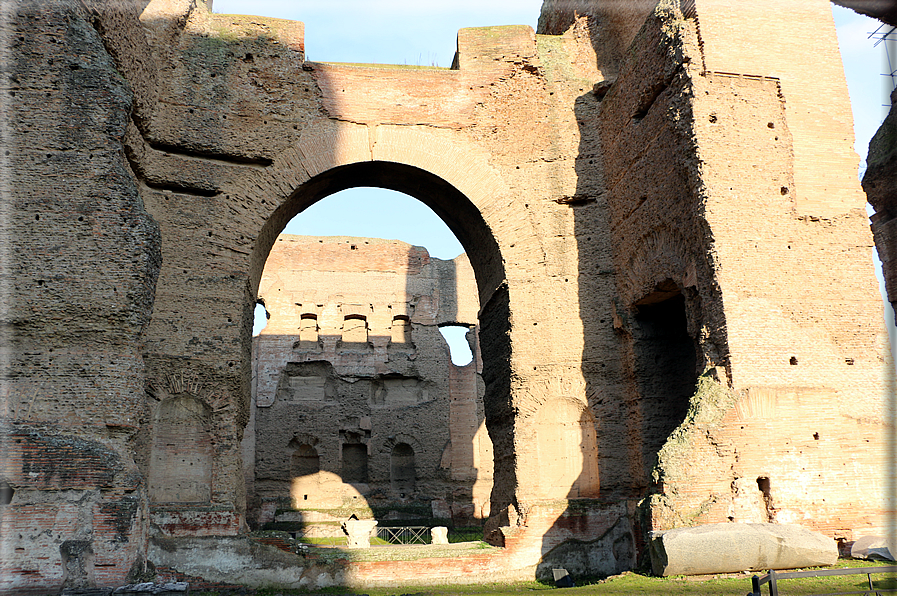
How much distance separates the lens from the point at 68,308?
6.76 meters

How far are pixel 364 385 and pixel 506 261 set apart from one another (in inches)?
374

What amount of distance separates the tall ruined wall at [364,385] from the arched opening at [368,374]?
3 cm

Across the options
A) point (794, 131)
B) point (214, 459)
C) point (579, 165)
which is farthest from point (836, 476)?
point (214, 459)

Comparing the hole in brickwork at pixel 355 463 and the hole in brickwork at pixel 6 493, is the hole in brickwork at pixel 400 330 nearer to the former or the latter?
the hole in brickwork at pixel 355 463

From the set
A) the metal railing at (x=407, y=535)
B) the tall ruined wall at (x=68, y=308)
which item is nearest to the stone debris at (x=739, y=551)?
the tall ruined wall at (x=68, y=308)

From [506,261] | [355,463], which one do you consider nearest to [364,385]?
[355,463]

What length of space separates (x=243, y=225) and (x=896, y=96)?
11.8 metres

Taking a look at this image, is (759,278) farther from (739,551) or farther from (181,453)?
(181,453)

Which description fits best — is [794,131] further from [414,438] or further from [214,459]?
[414,438]

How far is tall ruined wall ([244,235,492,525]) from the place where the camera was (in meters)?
17.2

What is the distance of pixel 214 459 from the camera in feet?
27.4

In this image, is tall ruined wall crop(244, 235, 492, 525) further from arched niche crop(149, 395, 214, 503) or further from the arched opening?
arched niche crop(149, 395, 214, 503)

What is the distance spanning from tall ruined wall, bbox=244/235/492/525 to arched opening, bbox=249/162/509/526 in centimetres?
3

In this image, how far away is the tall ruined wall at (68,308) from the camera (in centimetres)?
624
